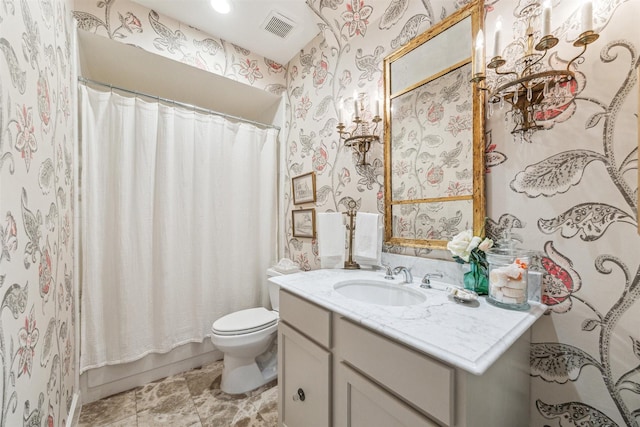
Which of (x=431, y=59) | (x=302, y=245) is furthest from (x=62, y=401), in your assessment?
(x=431, y=59)

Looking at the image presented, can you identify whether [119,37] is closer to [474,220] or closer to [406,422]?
[474,220]

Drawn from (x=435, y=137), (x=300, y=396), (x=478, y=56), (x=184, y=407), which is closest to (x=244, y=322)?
→ (x=184, y=407)

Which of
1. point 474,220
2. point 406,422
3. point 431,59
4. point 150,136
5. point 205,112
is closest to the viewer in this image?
point 406,422

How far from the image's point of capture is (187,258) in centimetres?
182

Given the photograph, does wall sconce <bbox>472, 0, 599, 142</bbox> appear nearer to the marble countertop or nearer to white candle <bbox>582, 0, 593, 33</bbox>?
white candle <bbox>582, 0, 593, 33</bbox>

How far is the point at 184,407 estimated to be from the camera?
1445 millimetres

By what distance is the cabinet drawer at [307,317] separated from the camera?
2.98 ft

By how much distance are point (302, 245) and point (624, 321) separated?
166cm

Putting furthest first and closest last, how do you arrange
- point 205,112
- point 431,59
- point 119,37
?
point 205,112, point 119,37, point 431,59

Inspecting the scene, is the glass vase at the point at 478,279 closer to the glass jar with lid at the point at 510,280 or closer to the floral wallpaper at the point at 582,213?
the glass jar with lid at the point at 510,280

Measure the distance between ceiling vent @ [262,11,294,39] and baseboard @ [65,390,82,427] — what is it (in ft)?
8.42

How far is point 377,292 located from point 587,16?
1194 mm

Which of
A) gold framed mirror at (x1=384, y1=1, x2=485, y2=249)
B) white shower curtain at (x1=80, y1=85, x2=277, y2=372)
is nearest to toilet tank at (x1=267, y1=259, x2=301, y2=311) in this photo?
white shower curtain at (x1=80, y1=85, x2=277, y2=372)

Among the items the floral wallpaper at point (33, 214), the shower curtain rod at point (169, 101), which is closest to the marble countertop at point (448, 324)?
the floral wallpaper at point (33, 214)
